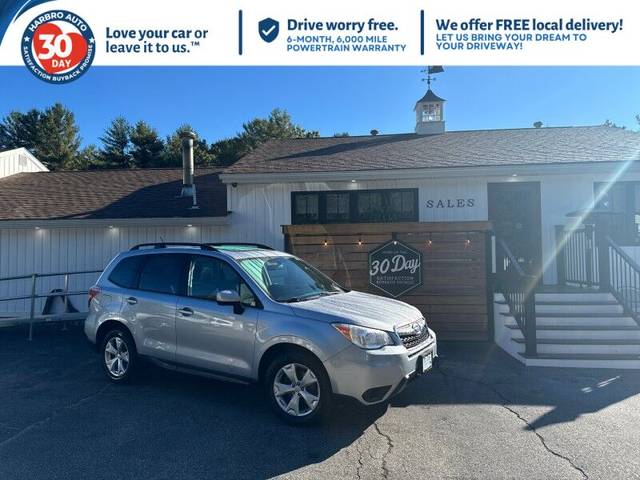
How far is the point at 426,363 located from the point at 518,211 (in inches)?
246

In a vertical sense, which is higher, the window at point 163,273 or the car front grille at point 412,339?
the window at point 163,273

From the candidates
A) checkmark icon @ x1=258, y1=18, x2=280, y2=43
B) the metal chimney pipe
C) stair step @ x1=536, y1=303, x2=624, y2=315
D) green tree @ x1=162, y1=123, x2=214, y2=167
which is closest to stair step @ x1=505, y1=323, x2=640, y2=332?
stair step @ x1=536, y1=303, x2=624, y2=315

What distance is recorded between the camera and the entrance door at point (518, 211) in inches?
374

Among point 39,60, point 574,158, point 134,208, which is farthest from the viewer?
point 134,208

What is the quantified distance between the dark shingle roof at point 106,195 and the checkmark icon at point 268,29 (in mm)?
3942

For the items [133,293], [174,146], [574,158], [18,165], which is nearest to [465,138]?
[574,158]

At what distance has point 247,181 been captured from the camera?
9.89 meters

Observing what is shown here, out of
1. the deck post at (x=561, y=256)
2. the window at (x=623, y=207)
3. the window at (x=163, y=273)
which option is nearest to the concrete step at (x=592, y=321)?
the deck post at (x=561, y=256)

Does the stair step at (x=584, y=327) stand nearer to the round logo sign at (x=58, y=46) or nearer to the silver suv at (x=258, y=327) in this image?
the silver suv at (x=258, y=327)

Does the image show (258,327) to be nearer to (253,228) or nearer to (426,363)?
(426,363)

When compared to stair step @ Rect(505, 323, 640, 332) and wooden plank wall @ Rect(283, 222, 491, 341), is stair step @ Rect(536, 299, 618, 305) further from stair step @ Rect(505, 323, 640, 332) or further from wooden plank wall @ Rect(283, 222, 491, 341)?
wooden plank wall @ Rect(283, 222, 491, 341)

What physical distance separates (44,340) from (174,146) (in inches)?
1272

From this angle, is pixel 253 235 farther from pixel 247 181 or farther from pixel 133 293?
pixel 133 293

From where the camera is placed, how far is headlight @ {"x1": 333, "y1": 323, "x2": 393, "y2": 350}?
4.08m
